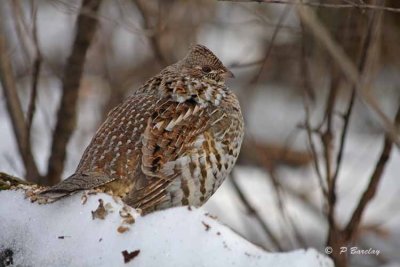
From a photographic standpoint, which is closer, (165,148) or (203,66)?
(165,148)

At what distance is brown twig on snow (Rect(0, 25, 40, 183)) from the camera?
17.9ft

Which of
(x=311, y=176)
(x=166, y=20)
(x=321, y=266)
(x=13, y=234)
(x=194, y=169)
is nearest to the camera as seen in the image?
(x=321, y=266)

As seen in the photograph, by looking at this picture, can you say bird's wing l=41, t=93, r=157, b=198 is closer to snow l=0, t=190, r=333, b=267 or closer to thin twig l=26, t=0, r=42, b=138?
snow l=0, t=190, r=333, b=267

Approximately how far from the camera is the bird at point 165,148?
3859 mm

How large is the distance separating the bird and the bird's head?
0.28 meters

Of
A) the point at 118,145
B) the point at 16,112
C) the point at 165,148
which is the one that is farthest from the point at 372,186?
the point at 16,112

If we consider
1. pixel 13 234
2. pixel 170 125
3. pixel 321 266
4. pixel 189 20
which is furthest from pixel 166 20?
pixel 321 266

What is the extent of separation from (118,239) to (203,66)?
6.67ft

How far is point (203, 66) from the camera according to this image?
180 inches

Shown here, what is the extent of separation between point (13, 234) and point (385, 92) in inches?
309

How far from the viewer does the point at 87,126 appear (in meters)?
9.45

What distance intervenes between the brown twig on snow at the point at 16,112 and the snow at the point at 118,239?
2.48m

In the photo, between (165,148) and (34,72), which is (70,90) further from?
(165,148)

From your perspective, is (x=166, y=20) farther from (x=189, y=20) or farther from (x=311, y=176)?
(x=311, y=176)
